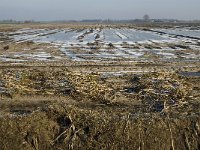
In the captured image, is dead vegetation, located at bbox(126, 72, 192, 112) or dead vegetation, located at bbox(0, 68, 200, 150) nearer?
dead vegetation, located at bbox(0, 68, 200, 150)

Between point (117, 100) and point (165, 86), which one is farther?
point (165, 86)

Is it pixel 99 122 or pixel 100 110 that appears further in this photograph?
pixel 100 110

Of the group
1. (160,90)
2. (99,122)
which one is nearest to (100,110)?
(99,122)

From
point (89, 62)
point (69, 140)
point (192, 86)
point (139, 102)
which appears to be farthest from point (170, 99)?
point (89, 62)

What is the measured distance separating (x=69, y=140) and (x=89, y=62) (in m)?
9.69

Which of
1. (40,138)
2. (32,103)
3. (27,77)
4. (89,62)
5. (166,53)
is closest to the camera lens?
(40,138)

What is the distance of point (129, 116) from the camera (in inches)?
378

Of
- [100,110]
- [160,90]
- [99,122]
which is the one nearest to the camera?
[99,122]

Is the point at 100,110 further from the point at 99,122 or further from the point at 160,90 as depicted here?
the point at 160,90

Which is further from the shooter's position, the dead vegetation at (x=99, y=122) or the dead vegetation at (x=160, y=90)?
the dead vegetation at (x=160, y=90)

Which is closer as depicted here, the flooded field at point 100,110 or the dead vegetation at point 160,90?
the flooded field at point 100,110

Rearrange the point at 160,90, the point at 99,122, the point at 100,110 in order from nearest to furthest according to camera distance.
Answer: the point at 99,122 < the point at 100,110 < the point at 160,90

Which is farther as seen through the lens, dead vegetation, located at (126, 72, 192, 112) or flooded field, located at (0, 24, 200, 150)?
dead vegetation, located at (126, 72, 192, 112)

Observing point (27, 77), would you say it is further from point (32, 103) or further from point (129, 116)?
point (129, 116)
